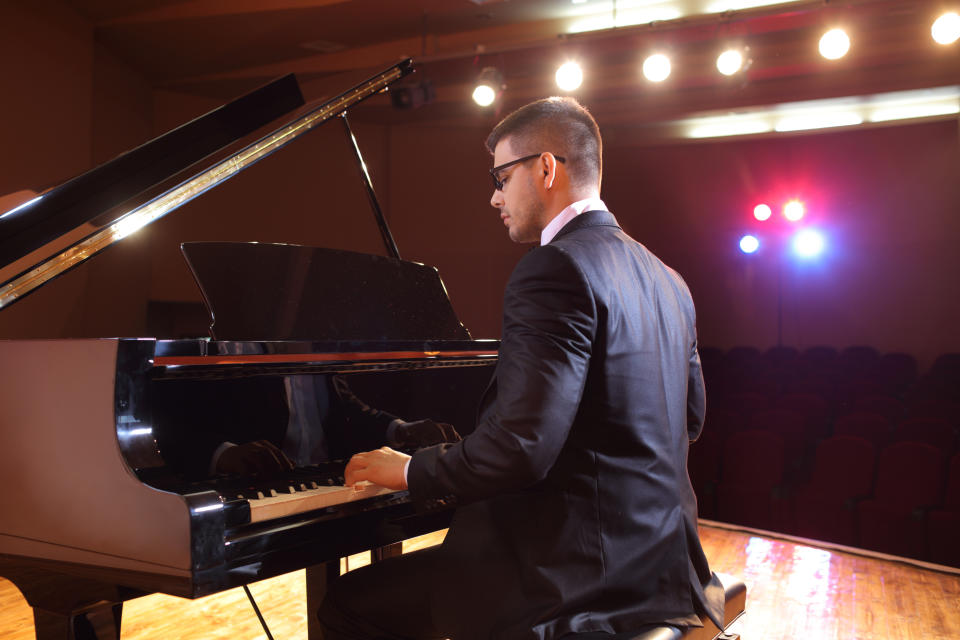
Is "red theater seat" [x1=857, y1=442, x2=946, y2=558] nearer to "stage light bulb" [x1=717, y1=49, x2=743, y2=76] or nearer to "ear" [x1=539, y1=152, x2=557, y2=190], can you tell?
"stage light bulb" [x1=717, y1=49, x2=743, y2=76]

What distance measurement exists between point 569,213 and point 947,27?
5700 mm

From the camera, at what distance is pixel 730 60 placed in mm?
6320

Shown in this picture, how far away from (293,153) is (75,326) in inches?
129

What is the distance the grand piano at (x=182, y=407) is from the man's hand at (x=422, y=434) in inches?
2.1

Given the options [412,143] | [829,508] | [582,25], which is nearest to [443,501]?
[829,508]

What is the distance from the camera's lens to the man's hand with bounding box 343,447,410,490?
59.0 inches

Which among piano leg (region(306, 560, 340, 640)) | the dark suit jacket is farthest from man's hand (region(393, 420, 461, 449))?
the dark suit jacket

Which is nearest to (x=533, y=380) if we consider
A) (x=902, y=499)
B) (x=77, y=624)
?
(x=77, y=624)

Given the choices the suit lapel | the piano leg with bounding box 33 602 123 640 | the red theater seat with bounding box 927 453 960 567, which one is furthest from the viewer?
the red theater seat with bounding box 927 453 960 567

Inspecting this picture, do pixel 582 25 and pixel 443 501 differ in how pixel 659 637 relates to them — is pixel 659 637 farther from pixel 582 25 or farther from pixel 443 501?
pixel 582 25

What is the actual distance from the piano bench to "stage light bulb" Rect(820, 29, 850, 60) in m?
5.32

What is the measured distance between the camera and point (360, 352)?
6.07ft

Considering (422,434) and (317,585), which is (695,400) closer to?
(422,434)

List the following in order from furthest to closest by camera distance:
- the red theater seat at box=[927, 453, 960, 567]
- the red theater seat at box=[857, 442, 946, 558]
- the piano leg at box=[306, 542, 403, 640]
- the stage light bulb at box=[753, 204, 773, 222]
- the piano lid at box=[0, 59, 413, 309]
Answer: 1. the stage light bulb at box=[753, 204, 773, 222]
2. the red theater seat at box=[857, 442, 946, 558]
3. the red theater seat at box=[927, 453, 960, 567]
4. the piano leg at box=[306, 542, 403, 640]
5. the piano lid at box=[0, 59, 413, 309]
